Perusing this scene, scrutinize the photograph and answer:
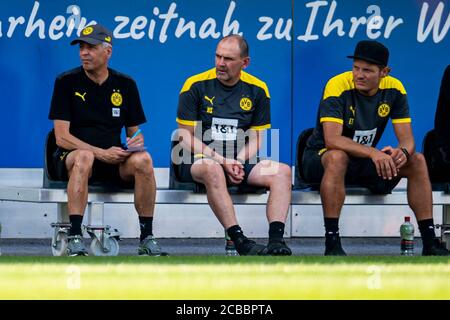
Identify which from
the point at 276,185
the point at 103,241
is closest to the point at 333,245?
the point at 276,185

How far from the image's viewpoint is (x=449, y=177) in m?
7.40

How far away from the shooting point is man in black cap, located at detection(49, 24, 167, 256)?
680 centimetres

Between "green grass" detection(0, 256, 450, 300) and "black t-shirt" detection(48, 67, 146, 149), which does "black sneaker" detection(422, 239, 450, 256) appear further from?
"black t-shirt" detection(48, 67, 146, 149)

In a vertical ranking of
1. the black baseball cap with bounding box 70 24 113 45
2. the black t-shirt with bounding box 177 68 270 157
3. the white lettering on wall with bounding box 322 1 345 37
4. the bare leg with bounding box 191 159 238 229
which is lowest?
the bare leg with bounding box 191 159 238 229

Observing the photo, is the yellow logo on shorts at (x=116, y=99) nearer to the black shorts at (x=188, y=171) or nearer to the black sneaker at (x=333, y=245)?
the black shorts at (x=188, y=171)

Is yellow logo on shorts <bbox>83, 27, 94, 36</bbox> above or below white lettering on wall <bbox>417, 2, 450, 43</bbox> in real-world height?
below

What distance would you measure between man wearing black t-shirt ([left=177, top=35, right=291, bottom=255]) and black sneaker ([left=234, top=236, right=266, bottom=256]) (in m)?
0.18

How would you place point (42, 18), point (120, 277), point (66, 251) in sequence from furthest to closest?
1. point (42, 18)
2. point (66, 251)
3. point (120, 277)

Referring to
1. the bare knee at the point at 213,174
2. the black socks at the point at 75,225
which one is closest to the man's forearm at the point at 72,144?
the black socks at the point at 75,225

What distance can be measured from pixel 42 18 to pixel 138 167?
183cm

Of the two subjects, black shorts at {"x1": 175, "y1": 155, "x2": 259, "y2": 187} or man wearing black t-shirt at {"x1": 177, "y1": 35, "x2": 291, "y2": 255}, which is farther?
black shorts at {"x1": 175, "y1": 155, "x2": 259, "y2": 187}

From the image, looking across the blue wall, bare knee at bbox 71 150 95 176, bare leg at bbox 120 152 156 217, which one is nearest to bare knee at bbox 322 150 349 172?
bare leg at bbox 120 152 156 217
